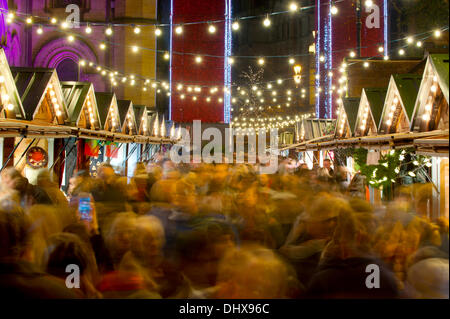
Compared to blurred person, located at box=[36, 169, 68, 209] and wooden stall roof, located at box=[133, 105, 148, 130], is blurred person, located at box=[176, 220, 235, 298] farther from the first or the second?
wooden stall roof, located at box=[133, 105, 148, 130]

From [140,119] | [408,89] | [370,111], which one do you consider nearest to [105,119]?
[140,119]

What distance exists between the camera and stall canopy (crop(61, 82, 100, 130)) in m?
11.1

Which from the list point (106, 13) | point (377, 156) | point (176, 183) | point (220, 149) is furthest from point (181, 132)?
point (176, 183)

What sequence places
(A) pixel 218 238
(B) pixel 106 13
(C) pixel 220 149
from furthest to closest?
(C) pixel 220 149
(B) pixel 106 13
(A) pixel 218 238

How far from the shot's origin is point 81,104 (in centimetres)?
1131

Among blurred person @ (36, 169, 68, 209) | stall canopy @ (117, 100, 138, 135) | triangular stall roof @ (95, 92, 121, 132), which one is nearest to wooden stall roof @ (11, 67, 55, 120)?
blurred person @ (36, 169, 68, 209)

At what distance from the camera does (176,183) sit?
238 inches

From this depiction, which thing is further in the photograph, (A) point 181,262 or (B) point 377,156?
(B) point 377,156

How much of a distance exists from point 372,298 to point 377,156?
9.74 meters

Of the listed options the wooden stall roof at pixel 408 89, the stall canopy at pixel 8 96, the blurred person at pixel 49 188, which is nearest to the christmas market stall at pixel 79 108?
the stall canopy at pixel 8 96

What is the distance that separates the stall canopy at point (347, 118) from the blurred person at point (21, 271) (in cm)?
1045

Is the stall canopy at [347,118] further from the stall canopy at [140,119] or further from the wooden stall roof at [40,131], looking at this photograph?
the stall canopy at [140,119]

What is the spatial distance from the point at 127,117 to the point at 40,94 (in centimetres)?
773
